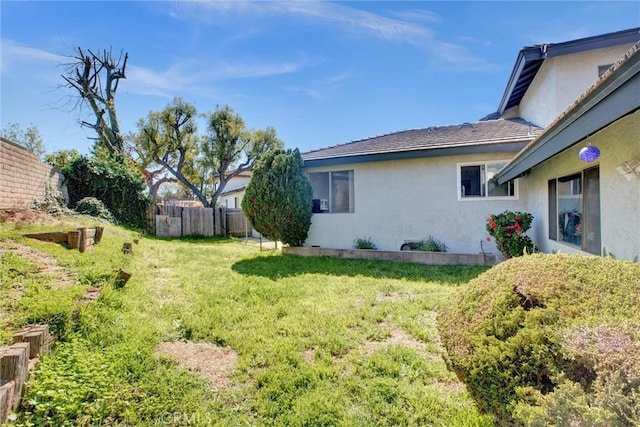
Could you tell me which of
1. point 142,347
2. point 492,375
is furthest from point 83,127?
point 492,375

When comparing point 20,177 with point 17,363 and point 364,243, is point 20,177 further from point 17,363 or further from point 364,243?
point 364,243

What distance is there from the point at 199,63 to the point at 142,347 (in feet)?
43.2

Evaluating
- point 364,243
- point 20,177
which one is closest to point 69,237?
point 20,177

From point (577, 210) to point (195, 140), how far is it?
21397 millimetres

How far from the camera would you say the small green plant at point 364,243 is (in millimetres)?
9672

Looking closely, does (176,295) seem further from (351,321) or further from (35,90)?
(35,90)

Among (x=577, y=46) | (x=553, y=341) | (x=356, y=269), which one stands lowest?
(x=356, y=269)

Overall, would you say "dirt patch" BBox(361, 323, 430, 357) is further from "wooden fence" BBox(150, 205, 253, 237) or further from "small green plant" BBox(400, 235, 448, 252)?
"wooden fence" BBox(150, 205, 253, 237)

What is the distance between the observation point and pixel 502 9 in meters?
8.55

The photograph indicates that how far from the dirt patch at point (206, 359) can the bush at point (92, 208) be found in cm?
1101

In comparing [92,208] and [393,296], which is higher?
[92,208]

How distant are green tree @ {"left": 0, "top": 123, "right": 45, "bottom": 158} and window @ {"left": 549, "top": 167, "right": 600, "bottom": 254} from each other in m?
36.8

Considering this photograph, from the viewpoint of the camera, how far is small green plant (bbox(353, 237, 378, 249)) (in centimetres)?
967

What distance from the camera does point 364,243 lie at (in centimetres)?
970
